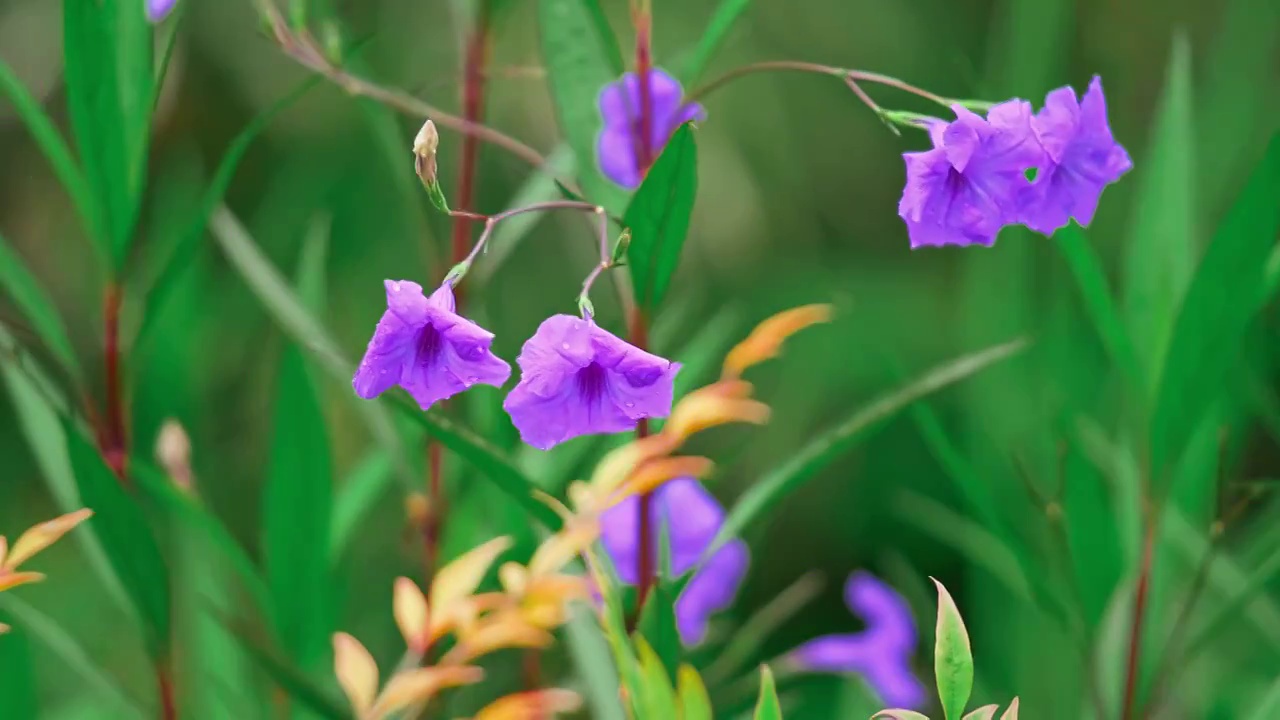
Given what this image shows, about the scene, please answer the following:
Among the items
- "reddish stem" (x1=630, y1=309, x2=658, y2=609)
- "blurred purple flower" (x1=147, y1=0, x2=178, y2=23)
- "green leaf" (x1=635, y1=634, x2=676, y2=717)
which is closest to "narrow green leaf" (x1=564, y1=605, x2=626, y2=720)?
"reddish stem" (x1=630, y1=309, x2=658, y2=609)

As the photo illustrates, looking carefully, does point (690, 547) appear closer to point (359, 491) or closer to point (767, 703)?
point (359, 491)

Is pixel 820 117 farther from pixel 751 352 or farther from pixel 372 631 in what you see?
pixel 751 352

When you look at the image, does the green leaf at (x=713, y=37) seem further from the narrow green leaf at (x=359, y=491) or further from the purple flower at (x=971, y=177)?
the narrow green leaf at (x=359, y=491)

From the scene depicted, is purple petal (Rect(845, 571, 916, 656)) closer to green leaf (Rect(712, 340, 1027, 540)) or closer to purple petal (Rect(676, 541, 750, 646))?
purple petal (Rect(676, 541, 750, 646))

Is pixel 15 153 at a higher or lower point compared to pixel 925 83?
higher

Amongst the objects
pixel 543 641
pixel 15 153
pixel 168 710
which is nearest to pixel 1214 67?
pixel 543 641

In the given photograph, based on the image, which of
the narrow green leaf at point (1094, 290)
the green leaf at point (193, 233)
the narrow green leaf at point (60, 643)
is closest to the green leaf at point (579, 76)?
the green leaf at point (193, 233)
